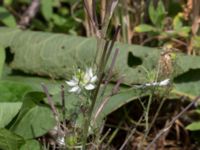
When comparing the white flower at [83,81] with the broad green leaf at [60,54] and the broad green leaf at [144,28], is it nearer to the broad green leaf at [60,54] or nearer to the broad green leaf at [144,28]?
the broad green leaf at [60,54]

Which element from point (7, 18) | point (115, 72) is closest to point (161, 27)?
point (115, 72)

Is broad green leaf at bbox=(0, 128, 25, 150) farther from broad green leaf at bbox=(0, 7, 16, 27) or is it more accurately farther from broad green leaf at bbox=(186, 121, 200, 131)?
broad green leaf at bbox=(0, 7, 16, 27)

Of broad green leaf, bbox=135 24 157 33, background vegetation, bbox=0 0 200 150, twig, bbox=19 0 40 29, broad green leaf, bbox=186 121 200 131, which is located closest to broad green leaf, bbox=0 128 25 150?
background vegetation, bbox=0 0 200 150

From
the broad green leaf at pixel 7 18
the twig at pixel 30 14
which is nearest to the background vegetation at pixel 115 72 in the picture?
the broad green leaf at pixel 7 18

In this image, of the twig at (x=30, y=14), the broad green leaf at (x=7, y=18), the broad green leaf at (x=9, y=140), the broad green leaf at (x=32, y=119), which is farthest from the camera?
the twig at (x=30, y=14)

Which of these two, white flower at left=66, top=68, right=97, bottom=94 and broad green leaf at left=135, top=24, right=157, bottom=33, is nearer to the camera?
white flower at left=66, top=68, right=97, bottom=94

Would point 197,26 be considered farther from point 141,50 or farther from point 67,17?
point 67,17
